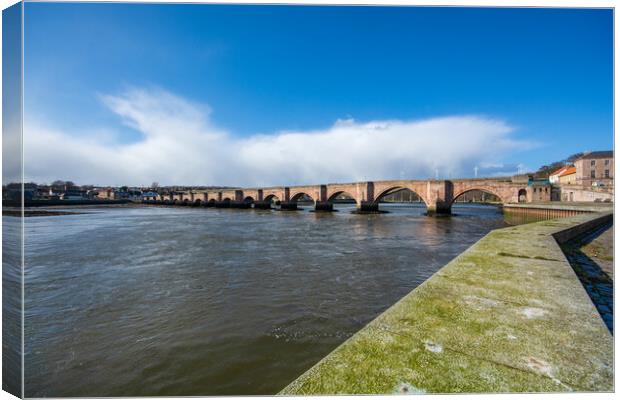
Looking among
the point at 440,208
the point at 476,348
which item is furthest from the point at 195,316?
the point at 440,208

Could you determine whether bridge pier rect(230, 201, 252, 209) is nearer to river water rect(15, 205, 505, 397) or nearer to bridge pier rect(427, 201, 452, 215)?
bridge pier rect(427, 201, 452, 215)

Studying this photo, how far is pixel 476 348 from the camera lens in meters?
1.58

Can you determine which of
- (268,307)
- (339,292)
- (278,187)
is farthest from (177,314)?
(278,187)

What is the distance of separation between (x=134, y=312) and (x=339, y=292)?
146 inches

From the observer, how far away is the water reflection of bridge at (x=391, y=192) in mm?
28297

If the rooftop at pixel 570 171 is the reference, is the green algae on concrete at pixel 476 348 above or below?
below

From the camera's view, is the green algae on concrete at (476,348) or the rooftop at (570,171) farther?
the rooftop at (570,171)

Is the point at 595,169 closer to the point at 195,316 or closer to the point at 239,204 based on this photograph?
the point at 195,316

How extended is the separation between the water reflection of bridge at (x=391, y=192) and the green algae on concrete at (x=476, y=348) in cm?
3141

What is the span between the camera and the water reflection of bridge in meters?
28.3

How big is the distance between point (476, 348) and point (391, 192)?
124 ft

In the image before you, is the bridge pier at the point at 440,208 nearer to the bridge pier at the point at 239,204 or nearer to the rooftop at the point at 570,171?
the rooftop at the point at 570,171

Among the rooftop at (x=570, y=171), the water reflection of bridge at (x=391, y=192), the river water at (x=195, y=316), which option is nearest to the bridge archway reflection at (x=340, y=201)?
the water reflection of bridge at (x=391, y=192)

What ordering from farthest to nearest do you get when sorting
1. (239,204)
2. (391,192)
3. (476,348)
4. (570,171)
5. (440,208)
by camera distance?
(239,204)
(570,171)
(391,192)
(440,208)
(476,348)
